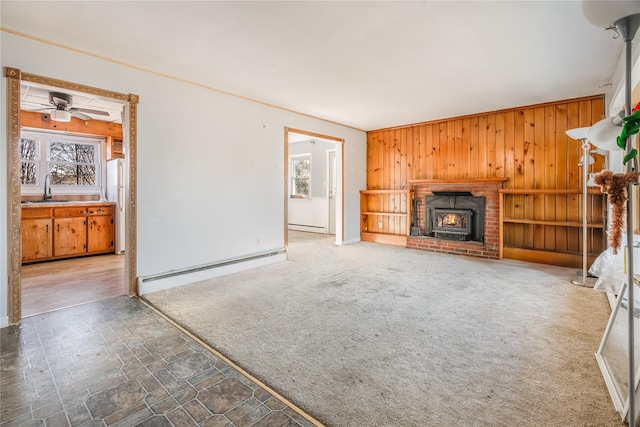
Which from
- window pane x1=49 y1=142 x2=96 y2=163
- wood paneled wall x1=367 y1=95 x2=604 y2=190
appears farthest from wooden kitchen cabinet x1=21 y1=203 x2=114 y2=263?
wood paneled wall x1=367 y1=95 x2=604 y2=190

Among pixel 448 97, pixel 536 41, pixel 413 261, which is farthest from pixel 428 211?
pixel 536 41

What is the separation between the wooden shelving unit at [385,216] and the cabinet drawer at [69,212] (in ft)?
16.6

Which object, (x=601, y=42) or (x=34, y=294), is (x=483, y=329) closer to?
(x=601, y=42)

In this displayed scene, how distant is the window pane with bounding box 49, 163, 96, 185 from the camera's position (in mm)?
5438

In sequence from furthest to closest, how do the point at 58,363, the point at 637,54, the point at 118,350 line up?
the point at 637,54, the point at 118,350, the point at 58,363

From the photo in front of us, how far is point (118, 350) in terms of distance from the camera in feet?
6.91

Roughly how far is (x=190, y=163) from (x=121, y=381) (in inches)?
99.5

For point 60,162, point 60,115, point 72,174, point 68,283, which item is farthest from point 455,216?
point 60,162

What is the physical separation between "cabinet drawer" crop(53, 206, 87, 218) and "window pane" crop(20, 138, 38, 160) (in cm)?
136

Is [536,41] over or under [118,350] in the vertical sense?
over

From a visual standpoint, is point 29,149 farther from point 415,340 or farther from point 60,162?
point 415,340

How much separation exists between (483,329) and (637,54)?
238 centimetres

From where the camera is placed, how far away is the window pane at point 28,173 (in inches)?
203

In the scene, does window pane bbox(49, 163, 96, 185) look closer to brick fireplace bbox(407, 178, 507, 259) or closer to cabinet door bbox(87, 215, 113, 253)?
cabinet door bbox(87, 215, 113, 253)
